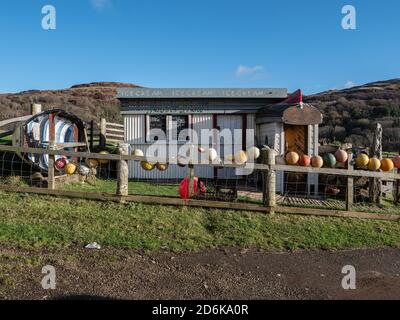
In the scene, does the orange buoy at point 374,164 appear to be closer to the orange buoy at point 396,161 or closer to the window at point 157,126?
the orange buoy at point 396,161

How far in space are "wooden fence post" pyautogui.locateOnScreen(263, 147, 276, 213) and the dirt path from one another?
1.93m

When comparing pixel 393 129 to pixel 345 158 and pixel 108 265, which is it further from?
pixel 108 265

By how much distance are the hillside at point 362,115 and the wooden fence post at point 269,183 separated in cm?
2578

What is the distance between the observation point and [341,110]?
51.8 meters

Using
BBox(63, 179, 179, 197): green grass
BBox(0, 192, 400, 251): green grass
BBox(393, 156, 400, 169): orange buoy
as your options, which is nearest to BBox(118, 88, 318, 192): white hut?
BBox(63, 179, 179, 197): green grass

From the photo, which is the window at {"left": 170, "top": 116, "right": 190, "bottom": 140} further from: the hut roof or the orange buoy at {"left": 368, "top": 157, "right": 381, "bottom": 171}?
the orange buoy at {"left": 368, "top": 157, "right": 381, "bottom": 171}

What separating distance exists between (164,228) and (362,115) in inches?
1863

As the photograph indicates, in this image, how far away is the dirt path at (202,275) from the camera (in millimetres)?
4852

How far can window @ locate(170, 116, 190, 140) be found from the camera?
47.9 ft

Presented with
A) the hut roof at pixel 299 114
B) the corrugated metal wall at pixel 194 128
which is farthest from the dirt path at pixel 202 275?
the corrugated metal wall at pixel 194 128

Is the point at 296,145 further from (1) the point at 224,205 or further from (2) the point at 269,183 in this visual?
(1) the point at 224,205

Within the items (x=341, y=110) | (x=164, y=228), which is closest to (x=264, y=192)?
(x=164, y=228)

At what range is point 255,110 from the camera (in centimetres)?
1441
